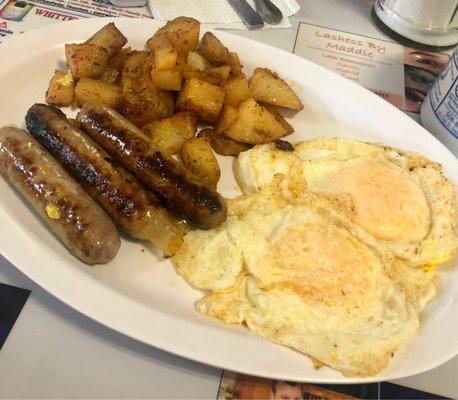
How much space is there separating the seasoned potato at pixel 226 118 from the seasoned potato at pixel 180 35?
34 centimetres

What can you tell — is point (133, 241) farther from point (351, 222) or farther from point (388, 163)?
point (388, 163)

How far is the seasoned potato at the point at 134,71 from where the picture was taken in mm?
1879

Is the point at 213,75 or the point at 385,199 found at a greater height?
the point at 213,75

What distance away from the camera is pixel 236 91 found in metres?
1.96

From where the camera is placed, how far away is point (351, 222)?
5.35 feet

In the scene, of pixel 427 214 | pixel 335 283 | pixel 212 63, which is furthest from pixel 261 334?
pixel 212 63

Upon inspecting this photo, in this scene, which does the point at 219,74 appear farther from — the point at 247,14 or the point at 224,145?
the point at 247,14

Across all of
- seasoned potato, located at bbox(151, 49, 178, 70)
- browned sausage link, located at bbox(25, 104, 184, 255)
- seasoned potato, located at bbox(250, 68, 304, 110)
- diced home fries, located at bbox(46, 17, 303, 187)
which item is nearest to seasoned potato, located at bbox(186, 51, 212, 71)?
diced home fries, located at bbox(46, 17, 303, 187)

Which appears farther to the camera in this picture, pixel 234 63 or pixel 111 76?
pixel 234 63

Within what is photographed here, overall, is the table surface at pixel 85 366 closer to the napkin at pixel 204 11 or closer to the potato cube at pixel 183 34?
the potato cube at pixel 183 34

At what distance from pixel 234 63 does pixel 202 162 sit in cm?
57

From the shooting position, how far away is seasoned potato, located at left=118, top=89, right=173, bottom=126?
6.10 feet

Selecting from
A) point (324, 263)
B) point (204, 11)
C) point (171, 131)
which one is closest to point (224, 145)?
point (171, 131)

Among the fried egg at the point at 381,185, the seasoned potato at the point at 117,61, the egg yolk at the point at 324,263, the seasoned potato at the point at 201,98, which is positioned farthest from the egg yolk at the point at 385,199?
the seasoned potato at the point at 117,61
